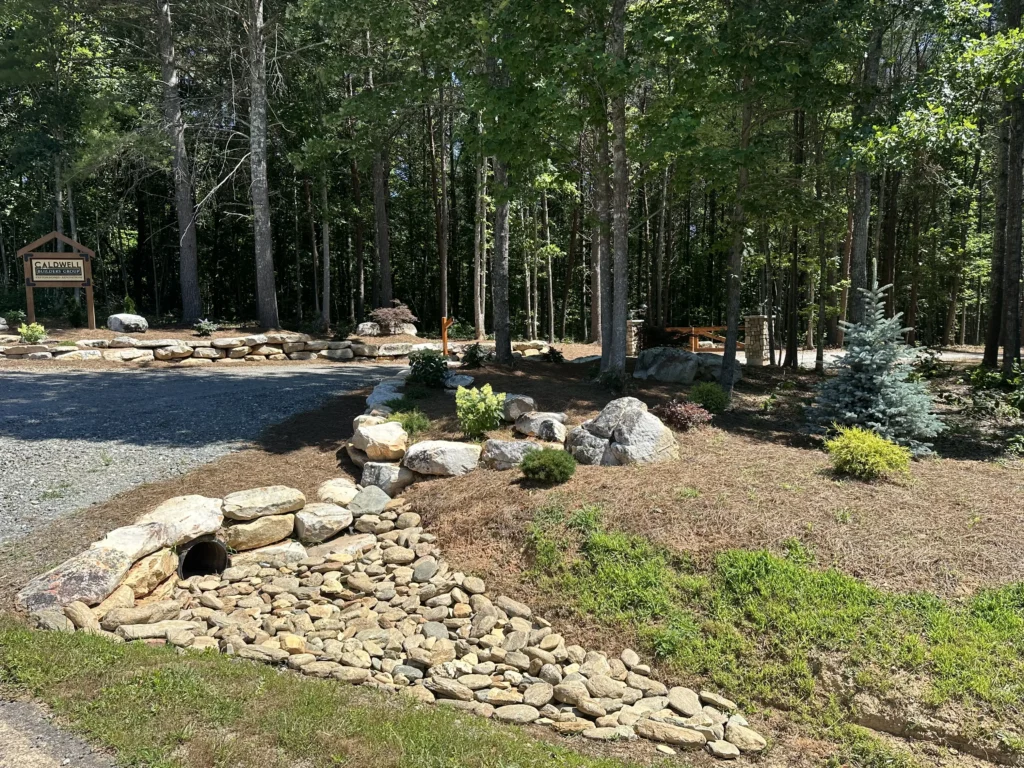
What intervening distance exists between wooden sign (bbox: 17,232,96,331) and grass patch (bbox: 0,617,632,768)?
1435 cm

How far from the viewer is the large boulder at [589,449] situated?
717cm

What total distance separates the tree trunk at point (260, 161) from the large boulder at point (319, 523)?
12434mm

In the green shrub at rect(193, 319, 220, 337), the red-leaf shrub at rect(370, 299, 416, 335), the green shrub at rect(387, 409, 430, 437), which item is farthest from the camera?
the red-leaf shrub at rect(370, 299, 416, 335)

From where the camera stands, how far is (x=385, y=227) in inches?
819

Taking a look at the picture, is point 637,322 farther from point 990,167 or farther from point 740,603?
point 990,167

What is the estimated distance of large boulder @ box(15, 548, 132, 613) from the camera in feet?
15.8

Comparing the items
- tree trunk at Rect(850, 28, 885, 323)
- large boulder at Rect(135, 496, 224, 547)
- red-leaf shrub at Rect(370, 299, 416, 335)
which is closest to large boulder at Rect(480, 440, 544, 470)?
large boulder at Rect(135, 496, 224, 547)

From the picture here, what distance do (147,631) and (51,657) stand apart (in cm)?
80

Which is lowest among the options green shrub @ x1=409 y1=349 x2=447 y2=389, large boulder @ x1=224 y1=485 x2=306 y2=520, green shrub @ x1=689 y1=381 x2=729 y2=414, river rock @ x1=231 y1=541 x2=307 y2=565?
river rock @ x1=231 y1=541 x2=307 y2=565

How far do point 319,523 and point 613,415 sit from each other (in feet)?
Answer: 10.7

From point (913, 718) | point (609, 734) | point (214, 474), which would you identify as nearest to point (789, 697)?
point (913, 718)

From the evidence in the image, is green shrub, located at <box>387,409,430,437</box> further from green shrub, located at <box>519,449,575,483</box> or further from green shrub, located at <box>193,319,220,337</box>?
green shrub, located at <box>193,319,220,337</box>

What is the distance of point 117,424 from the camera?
9.09 m

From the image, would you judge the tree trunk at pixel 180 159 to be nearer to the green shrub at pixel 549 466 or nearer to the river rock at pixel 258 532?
the river rock at pixel 258 532
